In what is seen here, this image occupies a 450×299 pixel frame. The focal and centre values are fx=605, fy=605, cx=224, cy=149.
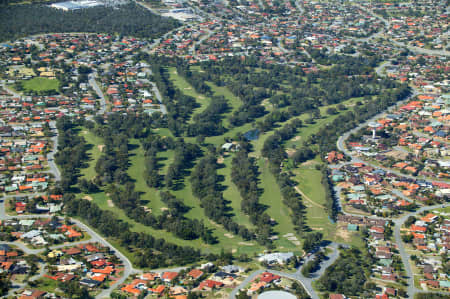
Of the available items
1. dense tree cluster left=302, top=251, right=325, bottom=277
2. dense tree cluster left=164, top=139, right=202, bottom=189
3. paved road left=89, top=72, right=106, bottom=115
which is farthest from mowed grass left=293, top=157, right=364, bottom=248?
paved road left=89, top=72, right=106, bottom=115

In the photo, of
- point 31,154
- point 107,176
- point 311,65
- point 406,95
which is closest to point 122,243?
point 107,176

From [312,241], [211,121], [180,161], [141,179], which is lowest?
[141,179]

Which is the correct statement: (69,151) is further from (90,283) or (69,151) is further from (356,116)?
(356,116)

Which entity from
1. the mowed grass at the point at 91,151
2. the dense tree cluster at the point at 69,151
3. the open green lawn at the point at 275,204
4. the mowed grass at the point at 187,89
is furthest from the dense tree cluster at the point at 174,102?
the open green lawn at the point at 275,204

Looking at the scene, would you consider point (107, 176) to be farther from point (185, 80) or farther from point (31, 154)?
point (185, 80)

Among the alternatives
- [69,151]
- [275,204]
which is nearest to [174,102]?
[69,151]

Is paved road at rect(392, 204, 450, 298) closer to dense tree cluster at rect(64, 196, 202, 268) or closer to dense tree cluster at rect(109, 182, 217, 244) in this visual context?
dense tree cluster at rect(109, 182, 217, 244)
